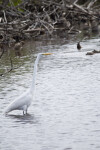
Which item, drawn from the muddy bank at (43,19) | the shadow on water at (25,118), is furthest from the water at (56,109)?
Result: the muddy bank at (43,19)

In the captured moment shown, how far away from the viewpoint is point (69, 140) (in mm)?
9656

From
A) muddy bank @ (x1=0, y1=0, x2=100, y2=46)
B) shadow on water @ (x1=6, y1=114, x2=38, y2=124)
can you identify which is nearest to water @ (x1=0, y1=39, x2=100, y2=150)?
shadow on water @ (x1=6, y1=114, x2=38, y2=124)

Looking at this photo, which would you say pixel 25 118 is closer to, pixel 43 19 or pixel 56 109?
pixel 56 109

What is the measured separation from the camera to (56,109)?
41.6 ft

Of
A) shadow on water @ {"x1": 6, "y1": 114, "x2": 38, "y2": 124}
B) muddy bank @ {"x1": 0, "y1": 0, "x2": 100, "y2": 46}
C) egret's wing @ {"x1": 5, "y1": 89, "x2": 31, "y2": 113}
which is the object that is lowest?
shadow on water @ {"x1": 6, "y1": 114, "x2": 38, "y2": 124}

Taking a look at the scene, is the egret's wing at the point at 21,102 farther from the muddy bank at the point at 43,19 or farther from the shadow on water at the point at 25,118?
the muddy bank at the point at 43,19

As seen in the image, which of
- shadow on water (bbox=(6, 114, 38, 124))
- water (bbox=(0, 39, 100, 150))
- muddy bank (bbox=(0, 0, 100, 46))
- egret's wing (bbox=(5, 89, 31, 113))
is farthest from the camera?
muddy bank (bbox=(0, 0, 100, 46))

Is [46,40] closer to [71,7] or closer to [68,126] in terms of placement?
[71,7]

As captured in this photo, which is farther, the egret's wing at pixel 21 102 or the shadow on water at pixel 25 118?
the egret's wing at pixel 21 102

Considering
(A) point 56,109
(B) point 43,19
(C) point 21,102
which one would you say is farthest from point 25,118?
(B) point 43,19

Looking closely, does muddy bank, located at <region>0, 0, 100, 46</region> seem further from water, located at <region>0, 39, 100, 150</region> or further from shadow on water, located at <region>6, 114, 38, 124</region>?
shadow on water, located at <region>6, 114, 38, 124</region>

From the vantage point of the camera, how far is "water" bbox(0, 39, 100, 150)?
9.73m

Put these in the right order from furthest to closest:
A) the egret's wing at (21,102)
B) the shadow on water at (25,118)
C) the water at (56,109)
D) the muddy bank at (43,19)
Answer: the muddy bank at (43,19) < the egret's wing at (21,102) < the shadow on water at (25,118) < the water at (56,109)

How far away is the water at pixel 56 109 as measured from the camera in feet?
31.9
